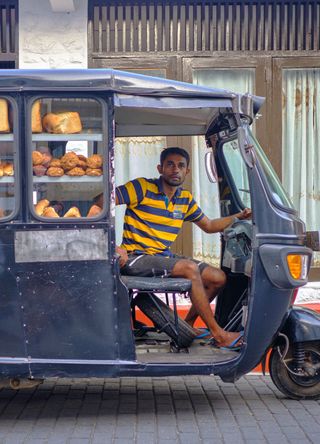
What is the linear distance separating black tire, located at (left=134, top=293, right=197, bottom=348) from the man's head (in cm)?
87

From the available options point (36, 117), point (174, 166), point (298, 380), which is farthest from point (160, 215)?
point (298, 380)

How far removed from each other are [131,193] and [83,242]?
0.81 meters

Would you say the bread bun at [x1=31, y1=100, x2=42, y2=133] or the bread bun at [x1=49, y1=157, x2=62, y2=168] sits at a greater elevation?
the bread bun at [x1=31, y1=100, x2=42, y2=133]

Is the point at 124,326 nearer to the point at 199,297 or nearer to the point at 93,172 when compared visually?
the point at 199,297

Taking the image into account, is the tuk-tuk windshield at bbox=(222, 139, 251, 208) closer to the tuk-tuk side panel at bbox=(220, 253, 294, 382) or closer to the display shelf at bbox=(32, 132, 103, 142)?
the tuk-tuk side panel at bbox=(220, 253, 294, 382)

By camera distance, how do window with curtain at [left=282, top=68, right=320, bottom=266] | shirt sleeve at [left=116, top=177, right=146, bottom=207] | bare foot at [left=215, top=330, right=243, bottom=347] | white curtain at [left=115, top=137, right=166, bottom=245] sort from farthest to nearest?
window with curtain at [left=282, top=68, right=320, bottom=266], white curtain at [left=115, top=137, right=166, bottom=245], shirt sleeve at [left=116, top=177, right=146, bottom=207], bare foot at [left=215, top=330, right=243, bottom=347]

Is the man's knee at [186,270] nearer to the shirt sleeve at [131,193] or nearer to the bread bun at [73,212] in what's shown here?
the shirt sleeve at [131,193]

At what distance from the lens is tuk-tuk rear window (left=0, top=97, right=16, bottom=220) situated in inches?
205

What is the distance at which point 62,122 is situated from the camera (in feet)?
17.3

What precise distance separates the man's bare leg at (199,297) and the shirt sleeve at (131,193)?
600 millimetres

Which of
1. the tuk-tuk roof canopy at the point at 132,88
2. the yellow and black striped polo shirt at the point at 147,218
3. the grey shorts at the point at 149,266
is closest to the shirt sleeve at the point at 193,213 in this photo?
the yellow and black striped polo shirt at the point at 147,218

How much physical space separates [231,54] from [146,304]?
4.61m

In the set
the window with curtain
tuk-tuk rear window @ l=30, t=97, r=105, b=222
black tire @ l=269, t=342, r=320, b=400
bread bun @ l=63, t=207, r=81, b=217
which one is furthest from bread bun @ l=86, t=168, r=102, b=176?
the window with curtain

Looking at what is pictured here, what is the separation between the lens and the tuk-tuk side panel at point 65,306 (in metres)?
5.18
